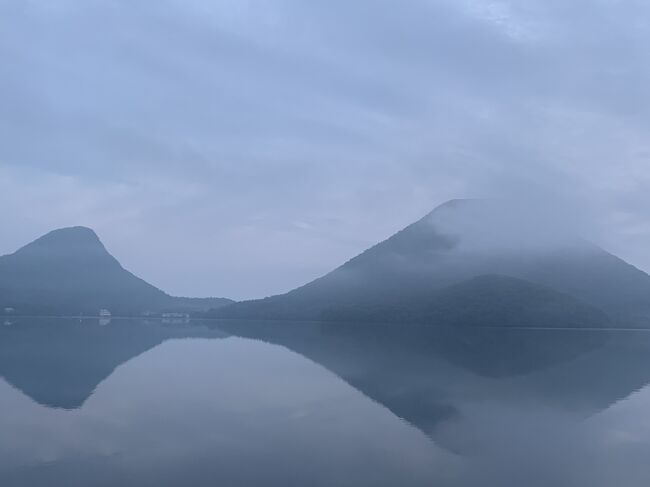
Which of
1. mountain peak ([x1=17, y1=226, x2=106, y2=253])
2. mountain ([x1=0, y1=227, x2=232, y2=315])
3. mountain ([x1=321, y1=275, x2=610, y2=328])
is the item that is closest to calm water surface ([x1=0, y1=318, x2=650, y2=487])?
mountain ([x1=321, y1=275, x2=610, y2=328])

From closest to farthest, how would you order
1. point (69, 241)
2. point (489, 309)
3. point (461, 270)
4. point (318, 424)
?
point (318, 424), point (489, 309), point (461, 270), point (69, 241)

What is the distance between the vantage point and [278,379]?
23.1m

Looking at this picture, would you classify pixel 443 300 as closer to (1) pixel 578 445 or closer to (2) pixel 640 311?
(2) pixel 640 311

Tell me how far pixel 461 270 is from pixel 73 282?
78.7 m

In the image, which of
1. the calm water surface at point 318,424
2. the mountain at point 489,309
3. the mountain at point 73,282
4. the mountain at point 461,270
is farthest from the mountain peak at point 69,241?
the calm water surface at point 318,424

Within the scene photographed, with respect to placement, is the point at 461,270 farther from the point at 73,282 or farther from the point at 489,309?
the point at 73,282

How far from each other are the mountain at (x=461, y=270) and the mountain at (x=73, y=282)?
80.7 ft

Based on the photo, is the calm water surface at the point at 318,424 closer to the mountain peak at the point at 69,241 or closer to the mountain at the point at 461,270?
the mountain at the point at 461,270

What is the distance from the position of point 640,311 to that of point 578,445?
96.7 metres

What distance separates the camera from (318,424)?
1512 centimetres

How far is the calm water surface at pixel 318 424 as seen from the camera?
11039 millimetres

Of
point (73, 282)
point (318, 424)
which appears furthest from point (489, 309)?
point (73, 282)

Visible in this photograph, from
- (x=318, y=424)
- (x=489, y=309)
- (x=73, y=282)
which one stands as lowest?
(x=318, y=424)

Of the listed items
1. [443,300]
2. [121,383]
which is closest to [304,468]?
[121,383]
